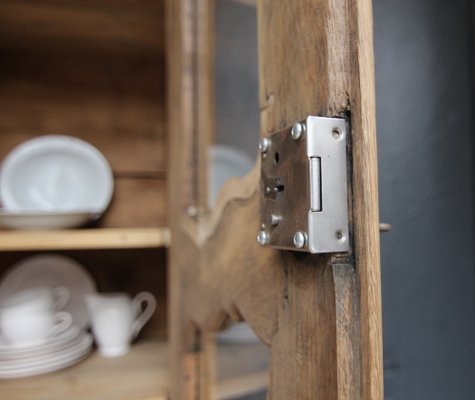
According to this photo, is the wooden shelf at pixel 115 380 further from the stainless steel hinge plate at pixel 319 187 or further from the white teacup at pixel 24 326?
the stainless steel hinge plate at pixel 319 187

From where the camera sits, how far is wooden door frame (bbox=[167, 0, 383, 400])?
20 centimetres

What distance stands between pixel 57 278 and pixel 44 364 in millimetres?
245

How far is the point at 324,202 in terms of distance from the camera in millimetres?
213

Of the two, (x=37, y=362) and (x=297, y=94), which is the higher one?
(x=297, y=94)

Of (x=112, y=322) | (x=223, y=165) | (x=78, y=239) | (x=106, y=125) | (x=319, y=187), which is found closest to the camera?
(x=319, y=187)

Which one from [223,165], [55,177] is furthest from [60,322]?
[223,165]

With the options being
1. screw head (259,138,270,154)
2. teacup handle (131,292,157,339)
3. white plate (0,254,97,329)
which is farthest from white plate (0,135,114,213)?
screw head (259,138,270,154)

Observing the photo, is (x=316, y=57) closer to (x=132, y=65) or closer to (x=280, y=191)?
(x=280, y=191)

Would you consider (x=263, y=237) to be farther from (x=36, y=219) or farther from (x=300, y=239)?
(x=36, y=219)

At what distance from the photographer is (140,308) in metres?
0.97

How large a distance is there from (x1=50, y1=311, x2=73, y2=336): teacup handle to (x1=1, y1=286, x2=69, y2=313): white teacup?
0.03 meters

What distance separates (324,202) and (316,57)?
0.09 m

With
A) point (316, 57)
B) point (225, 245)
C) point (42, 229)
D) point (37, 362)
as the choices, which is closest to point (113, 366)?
point (37, 362)

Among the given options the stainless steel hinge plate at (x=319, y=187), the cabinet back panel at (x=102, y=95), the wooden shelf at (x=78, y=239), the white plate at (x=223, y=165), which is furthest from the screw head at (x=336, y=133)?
the cabinet back panel at (x=102, y=95)
